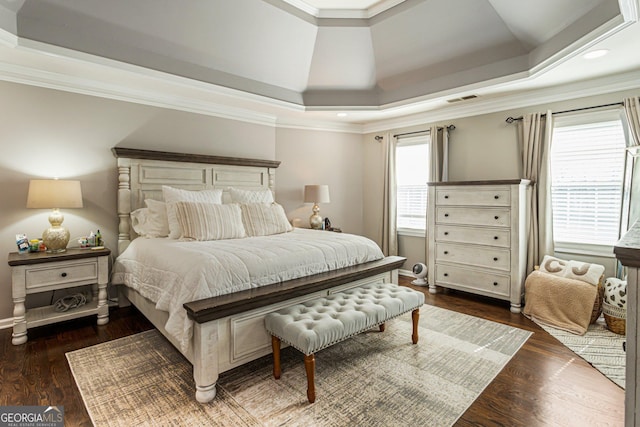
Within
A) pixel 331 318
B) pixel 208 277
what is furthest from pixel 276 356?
pixel 208 277

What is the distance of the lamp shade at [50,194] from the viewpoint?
284 centimetres

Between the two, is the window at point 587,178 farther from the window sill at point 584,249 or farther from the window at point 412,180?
the window at point 412,180

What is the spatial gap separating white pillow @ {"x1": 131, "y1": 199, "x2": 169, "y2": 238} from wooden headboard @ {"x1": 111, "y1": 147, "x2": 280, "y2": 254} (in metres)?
0.11

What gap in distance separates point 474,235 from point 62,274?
165 inches

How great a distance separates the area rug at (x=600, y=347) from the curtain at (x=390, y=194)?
2.36 meters

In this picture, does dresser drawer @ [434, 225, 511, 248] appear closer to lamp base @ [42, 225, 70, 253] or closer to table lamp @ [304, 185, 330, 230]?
table lamp @ [304, 185, 330, 230]

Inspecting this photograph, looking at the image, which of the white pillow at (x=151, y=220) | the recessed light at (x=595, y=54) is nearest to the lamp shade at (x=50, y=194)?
the white pillow at (x=151, y=220)

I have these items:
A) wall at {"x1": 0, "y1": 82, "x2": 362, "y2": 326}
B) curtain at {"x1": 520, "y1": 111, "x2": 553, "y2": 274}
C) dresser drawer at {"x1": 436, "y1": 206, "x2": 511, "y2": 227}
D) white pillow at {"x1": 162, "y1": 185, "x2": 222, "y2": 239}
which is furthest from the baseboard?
curtain at {"x1": 520, "y1": 111, "x2": 553, "y2": 274}

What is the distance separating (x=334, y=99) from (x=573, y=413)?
4081 millimetres

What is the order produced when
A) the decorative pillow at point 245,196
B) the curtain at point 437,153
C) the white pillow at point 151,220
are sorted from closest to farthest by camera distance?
the white pillow at point 151,220 → the decorative pillow at point 245,196 → the curtain at point 437,153

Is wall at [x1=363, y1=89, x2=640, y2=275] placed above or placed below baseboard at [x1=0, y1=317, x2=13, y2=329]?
above

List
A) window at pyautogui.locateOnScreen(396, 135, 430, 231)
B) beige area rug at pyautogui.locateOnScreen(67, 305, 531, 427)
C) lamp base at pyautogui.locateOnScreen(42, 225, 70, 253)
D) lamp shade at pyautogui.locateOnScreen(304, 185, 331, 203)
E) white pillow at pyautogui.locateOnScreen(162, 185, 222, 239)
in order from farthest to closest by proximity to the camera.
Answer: window at pyautogui.locateOnScreen(396, 135, 430, 231)
lamp shade at pyautogui.locateOnScreen(304, 185, 331, 203)
white pillow at pyautogui.locateOnScreen(162, 185, 222, 239)
lamp base at pyautogui.locateOnScreen(42, 225, 70, 253)
beige area rug at pyautogui.locateOnScreen(67, 305, 531, 427)

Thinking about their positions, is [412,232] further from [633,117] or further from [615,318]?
[633,117]

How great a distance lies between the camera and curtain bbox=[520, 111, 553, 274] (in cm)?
368
